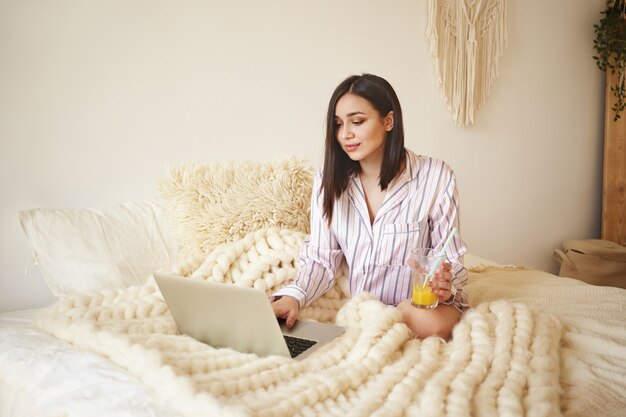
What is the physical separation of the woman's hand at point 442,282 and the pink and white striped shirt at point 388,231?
0.73 feet

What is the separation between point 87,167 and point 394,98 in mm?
1030

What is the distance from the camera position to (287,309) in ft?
3.93

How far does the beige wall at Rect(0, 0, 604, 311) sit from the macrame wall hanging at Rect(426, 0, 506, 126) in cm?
6

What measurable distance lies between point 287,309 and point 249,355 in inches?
10.8

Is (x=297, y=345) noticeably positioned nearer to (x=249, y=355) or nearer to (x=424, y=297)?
(x=249, y=355)

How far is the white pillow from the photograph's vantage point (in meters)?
1.40

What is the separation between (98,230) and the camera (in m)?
1.49

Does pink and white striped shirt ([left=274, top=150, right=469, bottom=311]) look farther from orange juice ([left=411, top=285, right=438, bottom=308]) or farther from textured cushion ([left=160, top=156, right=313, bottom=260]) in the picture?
orange juice ([left=411, top=285, right=438, bottom=308])

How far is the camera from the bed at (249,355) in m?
0.78

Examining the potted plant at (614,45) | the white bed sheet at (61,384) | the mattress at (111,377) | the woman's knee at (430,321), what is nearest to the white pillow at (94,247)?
the mattress at (111,377)

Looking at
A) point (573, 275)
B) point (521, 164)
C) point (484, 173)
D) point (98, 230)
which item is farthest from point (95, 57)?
point (573, 275)

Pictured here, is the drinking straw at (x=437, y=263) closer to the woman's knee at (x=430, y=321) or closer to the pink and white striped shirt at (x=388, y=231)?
the woman's knee at (x=430, y=321)

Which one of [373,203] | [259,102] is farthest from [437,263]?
[259,102]

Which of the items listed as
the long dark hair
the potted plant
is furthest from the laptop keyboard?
the potted plant
